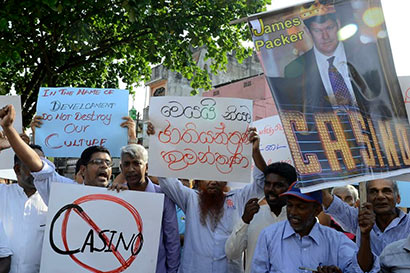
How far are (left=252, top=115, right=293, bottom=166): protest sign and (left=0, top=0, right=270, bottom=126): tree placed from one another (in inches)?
101

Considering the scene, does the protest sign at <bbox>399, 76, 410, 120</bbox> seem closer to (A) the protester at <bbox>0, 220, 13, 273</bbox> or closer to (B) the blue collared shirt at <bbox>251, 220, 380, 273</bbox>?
(B) the blue collared shirt at <bbox>251, 220, 380, 273</bbox>

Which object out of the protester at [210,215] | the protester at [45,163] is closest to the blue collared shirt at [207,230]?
the protester at [210,215]

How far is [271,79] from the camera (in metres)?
2.93

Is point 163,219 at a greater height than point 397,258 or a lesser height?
greater

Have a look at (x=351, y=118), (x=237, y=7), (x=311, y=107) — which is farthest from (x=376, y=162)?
(x=237, y=7)

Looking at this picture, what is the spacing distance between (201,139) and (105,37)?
5882 mm

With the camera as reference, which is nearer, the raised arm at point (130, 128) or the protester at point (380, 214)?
the protester at point (380, 214)

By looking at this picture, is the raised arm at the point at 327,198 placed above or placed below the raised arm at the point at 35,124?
below

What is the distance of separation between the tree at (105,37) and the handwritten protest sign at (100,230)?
3444 mm

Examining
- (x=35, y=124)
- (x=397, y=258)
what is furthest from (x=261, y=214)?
(x=35, y=124)

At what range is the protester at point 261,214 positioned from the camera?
3.04 m

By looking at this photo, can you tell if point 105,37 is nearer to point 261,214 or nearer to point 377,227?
point 261,214

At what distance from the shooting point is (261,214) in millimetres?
3463

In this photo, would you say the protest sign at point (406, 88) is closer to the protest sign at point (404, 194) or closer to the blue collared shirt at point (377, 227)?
the blue collared shirt at point (377, 227)
